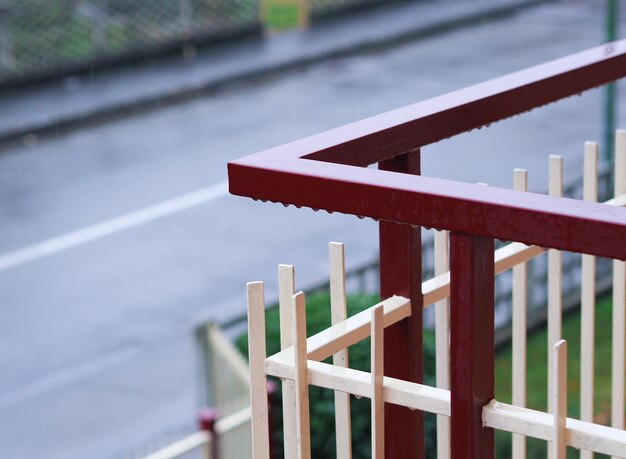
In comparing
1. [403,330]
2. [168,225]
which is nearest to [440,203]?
[403,330]

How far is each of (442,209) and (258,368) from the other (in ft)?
1.93

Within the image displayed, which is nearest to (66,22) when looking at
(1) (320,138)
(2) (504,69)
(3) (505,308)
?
(2) (504,69)

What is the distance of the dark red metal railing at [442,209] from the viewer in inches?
81.2

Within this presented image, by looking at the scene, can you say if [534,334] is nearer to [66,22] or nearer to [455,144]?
[455,144]

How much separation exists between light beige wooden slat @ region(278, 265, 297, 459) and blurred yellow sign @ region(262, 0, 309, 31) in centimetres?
1844

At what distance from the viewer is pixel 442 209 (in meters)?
2.18

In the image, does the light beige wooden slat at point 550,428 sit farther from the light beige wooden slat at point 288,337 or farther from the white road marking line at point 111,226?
the white road marking line at point 111,226

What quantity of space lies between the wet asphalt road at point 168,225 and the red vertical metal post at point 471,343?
7.25 metres

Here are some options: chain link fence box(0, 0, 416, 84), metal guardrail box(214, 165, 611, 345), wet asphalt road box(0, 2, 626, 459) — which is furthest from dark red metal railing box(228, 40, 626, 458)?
chain link fence box(0, 0, 416, 84)

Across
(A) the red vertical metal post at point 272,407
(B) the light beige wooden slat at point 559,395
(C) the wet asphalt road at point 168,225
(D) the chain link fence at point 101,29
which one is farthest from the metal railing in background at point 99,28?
(B) the light beige wooden slat at point 559,395

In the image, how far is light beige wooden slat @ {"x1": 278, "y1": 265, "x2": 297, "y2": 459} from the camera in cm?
254

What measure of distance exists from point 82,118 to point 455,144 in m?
5.33

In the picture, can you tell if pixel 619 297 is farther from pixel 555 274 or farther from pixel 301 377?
pixel 301 377

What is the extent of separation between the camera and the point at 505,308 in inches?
411
